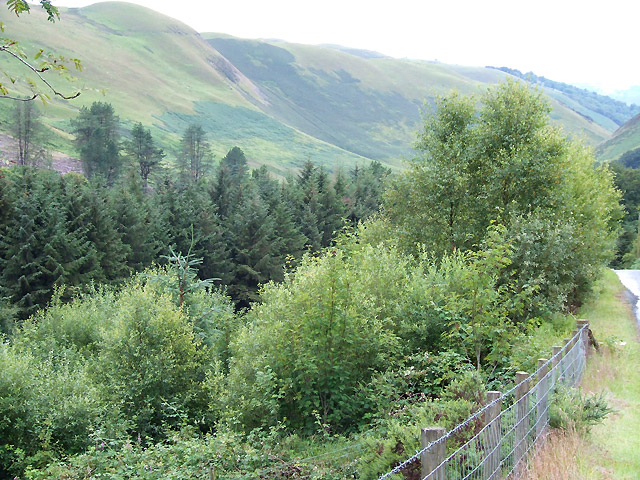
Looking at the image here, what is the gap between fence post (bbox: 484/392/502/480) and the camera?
6504mm

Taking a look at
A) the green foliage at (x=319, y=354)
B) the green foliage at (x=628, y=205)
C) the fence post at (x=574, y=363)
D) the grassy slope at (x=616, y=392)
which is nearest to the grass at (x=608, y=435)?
the grassy slope at (x=616, y=392)

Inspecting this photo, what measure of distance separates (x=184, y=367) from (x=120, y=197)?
33.4 metres

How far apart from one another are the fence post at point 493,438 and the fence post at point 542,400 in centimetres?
164

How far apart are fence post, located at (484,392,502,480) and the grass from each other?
0.68 metres

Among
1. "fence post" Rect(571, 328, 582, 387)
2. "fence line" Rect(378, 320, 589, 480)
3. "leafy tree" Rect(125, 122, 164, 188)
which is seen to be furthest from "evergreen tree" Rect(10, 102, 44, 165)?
"fence line" Rect(378, 320, 589, 480)

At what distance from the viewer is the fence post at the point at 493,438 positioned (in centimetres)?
650

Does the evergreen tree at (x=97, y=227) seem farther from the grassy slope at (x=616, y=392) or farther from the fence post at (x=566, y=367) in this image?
the fence post at (x=566, y=367)

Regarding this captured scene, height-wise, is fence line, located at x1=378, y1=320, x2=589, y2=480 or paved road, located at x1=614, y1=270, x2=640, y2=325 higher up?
fence line, located at x1=378, y1=320, x2=589, y2=480

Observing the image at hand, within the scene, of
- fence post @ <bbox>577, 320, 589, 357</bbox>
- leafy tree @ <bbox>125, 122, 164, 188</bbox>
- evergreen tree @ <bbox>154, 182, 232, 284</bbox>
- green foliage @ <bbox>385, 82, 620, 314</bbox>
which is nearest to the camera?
fence post @ <bbox>577, 320, 589, 357</bbox>

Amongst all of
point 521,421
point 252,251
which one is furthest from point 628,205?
point 521,421

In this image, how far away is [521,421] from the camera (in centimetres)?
755

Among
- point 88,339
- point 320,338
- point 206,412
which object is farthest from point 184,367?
point 88,339

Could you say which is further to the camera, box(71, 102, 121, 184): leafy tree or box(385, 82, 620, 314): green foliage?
box(71, 102, 121, 184): leafy tree

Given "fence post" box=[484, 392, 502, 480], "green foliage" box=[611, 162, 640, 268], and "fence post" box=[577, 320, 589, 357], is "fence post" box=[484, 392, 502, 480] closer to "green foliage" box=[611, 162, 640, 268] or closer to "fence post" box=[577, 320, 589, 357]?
"fence post" box=[577, 320, 589, 357]
